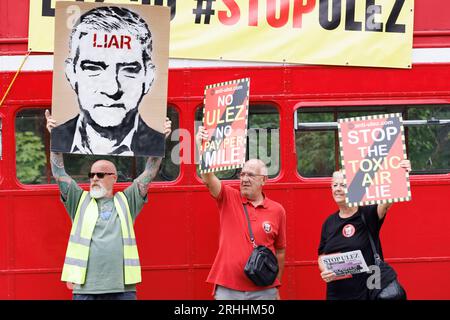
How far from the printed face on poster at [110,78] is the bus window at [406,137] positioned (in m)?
1.29

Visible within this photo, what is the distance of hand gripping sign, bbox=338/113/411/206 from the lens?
7.53m

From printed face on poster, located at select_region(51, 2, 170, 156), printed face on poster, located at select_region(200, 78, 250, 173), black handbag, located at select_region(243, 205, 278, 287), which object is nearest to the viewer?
black handbag, located at select_region(243, 205, 278, 287)

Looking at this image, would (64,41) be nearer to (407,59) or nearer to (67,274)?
(67,274)

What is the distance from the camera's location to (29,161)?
28.3 feet

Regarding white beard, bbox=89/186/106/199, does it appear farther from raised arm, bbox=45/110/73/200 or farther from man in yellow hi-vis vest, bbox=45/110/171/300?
raised arm, bbox=45/110/73/200

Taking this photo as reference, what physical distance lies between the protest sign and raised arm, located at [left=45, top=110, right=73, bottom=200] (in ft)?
7.05

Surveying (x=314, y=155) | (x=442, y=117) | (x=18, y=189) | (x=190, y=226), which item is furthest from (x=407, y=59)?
(x=18, y=189)

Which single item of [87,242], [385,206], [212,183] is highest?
[212,183]

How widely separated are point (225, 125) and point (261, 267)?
46.6 inches

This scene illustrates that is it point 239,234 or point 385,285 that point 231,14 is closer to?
point 239,234

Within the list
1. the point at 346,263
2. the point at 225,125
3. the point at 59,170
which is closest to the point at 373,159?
the point at 346,263

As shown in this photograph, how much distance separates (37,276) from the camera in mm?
8547

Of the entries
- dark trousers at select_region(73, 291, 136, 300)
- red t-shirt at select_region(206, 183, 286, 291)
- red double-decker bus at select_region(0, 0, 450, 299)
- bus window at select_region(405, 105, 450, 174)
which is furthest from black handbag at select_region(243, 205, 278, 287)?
bus window at select_region(405, 105, 450, 174)
